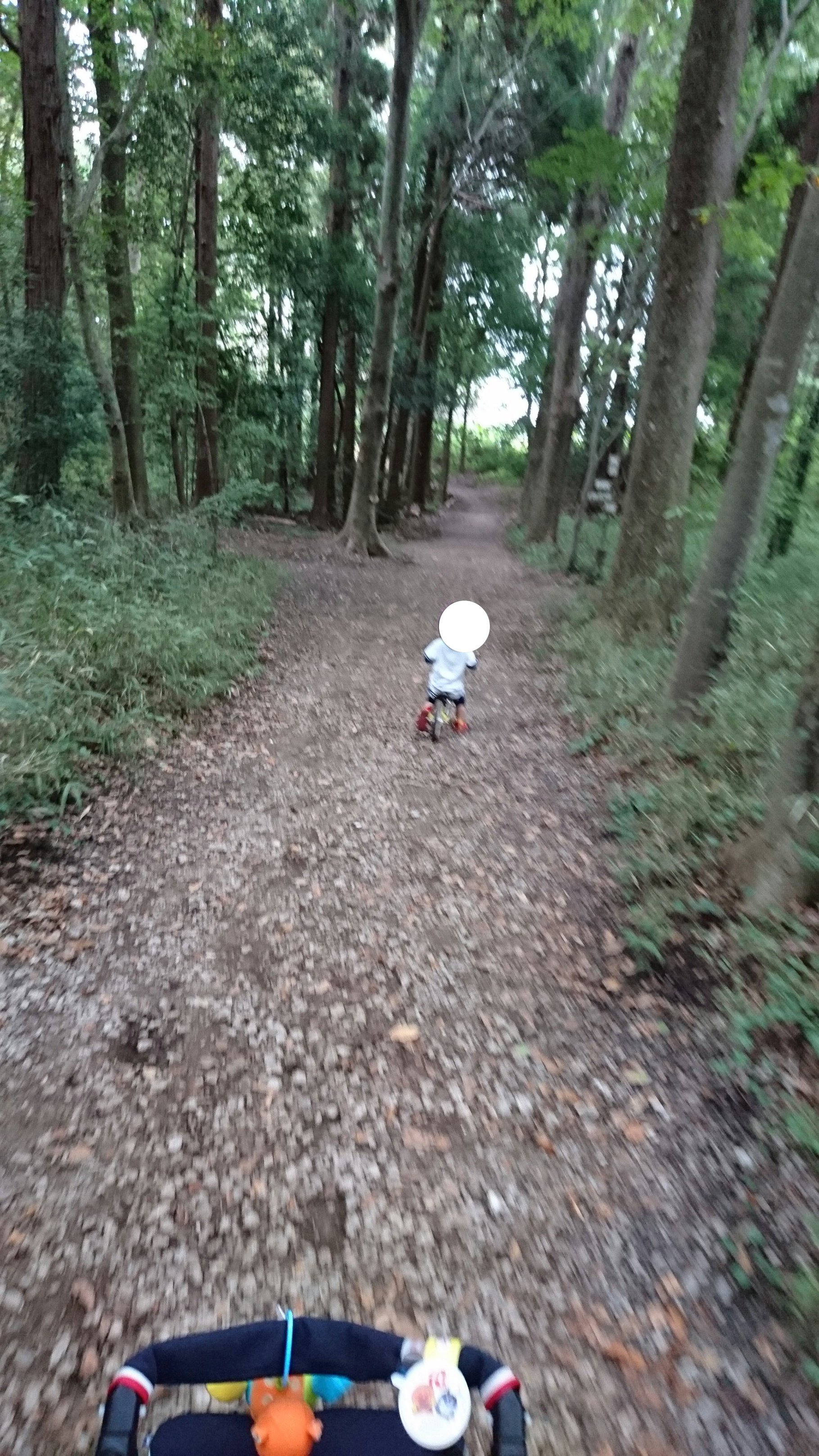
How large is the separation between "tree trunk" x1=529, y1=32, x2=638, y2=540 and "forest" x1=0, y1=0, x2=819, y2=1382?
0.39ft

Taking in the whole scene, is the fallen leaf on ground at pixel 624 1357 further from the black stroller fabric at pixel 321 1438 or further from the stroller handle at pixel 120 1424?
the stroller handle at pixel 120 1424

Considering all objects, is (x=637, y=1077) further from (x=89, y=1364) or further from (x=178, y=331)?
(x=178, y=331)

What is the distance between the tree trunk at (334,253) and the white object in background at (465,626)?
13.5m

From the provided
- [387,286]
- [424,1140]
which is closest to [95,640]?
[424,1140]

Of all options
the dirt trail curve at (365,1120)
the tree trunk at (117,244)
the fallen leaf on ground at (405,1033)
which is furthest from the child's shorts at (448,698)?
the tree trunk at (117,244)

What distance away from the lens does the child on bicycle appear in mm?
7266

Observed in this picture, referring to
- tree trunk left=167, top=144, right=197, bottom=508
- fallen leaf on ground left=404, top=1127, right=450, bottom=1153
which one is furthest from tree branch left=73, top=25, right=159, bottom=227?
fallen leaf on ground left=404, top=1127, right=450, bottom=1153

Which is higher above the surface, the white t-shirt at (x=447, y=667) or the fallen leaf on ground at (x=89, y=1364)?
the white t-shirt at (x=447, y=667)

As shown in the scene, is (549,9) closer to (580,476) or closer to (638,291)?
(638,291)

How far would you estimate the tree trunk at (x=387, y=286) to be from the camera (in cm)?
1296

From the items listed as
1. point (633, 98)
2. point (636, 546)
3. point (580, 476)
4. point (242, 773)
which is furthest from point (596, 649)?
point (580, 476)

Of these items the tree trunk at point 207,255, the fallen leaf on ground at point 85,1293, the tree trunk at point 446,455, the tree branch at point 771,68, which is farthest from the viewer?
the tree trunk at point 446,455

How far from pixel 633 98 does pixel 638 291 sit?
539 centimetres

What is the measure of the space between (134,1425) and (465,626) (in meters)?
5.88
